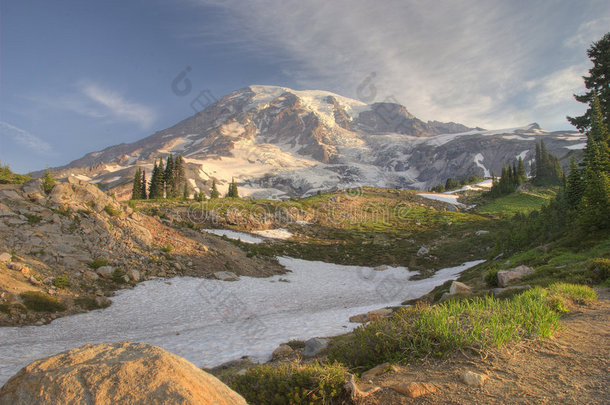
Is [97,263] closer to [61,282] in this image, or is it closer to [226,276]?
[61,282]

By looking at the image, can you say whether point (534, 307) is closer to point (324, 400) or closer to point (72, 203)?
point (324, 400)

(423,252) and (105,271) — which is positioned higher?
(105,271)

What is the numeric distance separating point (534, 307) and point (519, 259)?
50.0 ft

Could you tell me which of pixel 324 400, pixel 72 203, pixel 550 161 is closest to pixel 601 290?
pixel 324 400

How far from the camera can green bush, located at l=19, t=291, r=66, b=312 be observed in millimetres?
10969

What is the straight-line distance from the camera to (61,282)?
503 inches

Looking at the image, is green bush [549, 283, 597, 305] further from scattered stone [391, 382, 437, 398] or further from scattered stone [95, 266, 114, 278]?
scattered stone [95, 266, 114, 278]

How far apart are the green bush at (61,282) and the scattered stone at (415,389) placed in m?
14.9

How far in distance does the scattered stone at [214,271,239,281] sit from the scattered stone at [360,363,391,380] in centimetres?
1636

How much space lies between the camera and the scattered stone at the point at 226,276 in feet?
64.6

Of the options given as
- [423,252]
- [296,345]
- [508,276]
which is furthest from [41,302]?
[423,252]

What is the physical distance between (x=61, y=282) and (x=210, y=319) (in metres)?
6.70

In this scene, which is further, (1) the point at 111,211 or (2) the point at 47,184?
(1) the point at 111,211

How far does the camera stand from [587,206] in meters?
16.5
